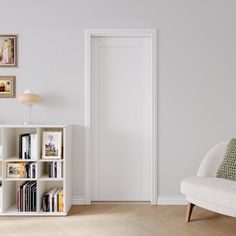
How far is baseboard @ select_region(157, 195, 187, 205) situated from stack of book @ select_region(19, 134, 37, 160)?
1531 mm

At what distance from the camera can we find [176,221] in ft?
9.91

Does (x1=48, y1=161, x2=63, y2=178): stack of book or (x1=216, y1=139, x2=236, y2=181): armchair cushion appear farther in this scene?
(x1=48, y1=161, x2=63, y2=178): stack of book

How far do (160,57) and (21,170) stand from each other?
78.7 inches

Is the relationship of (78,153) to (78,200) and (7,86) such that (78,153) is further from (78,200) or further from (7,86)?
(7,86)

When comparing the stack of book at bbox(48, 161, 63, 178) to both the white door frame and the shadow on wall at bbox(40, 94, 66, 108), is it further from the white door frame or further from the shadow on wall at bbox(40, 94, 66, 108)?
the shadow on wall at bbox(40, 94, 66, 108)

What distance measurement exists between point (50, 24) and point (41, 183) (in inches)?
71.5

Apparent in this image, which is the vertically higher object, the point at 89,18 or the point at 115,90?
the point at 89,18

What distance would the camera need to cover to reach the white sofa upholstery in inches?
103

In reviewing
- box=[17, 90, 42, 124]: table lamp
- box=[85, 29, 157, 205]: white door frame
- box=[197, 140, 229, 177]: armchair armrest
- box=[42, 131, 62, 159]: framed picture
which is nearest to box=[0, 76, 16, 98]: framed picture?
box=[17, 90, 42, 124]: table lamp

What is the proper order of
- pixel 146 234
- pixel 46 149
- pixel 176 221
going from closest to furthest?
pixel 146 234
pixel 176 221
pixel 46 149

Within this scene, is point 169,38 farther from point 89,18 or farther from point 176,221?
point 176,221

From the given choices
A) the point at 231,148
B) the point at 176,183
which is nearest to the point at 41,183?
the point at 176,183

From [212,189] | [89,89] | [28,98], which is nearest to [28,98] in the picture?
[28,98]

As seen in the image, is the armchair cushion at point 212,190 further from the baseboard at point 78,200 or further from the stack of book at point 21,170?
the stack of book at point 21,170
